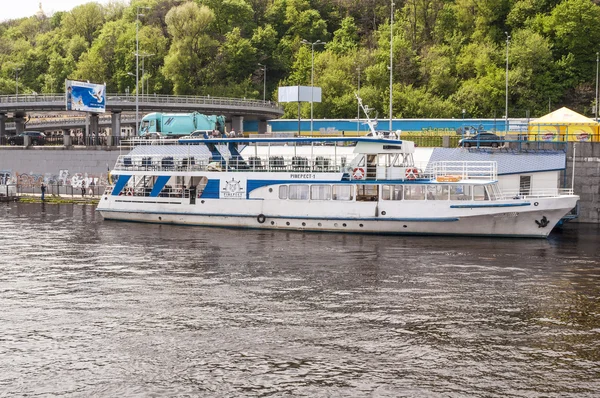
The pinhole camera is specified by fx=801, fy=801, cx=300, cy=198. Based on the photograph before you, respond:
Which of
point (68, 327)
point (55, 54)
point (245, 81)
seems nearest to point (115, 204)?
point (68, 327)

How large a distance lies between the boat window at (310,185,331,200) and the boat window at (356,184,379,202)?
1838 millimetres

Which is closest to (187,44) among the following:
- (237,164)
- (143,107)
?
(143,107)

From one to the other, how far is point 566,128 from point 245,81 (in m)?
73.7

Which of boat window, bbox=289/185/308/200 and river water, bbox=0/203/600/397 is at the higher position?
boat window, bbox=289/185/308/200

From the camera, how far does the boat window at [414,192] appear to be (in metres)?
48.4

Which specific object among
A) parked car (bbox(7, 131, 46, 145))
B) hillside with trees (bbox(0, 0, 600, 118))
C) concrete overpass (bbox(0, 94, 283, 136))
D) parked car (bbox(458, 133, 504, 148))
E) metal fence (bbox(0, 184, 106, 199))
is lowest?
metal fence (bbox(0, 184, 106, 199))

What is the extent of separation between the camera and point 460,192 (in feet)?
158

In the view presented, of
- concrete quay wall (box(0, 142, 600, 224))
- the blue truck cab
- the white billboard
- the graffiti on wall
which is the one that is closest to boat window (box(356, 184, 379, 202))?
concrete quay wall (box(0, 142, 600, 224))

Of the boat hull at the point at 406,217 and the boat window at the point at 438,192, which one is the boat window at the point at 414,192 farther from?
the boat hull at the point at 406,217

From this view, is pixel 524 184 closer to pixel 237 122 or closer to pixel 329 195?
pixel 329 195

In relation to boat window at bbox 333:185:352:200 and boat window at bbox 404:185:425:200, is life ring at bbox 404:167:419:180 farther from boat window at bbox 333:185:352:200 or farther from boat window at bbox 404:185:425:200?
boat window at bbox 333:185:352:200

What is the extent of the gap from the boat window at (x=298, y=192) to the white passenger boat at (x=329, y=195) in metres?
0.06

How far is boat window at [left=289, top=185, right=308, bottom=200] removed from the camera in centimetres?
5059

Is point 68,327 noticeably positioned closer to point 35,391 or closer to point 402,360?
point 35,391
